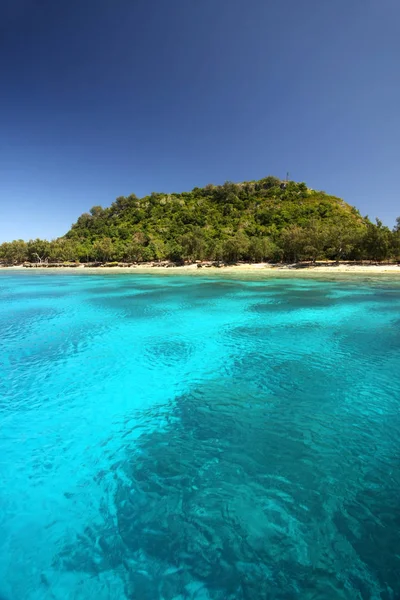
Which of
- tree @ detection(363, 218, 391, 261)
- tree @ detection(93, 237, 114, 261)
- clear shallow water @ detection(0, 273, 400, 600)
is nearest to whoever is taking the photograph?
clear shallow water @ detection(0, 273, 400, 600)

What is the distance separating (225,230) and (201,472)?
10666 centimetres

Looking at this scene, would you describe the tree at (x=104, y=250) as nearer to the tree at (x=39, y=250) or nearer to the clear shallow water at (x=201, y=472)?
the tree at (x=39, y=250)

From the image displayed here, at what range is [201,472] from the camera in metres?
6.33

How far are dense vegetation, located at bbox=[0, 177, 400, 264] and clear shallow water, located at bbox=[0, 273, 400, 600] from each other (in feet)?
177

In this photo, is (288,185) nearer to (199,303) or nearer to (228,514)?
(199,303)

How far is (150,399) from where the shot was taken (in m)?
10.1

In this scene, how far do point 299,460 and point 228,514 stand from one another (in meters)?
2.29

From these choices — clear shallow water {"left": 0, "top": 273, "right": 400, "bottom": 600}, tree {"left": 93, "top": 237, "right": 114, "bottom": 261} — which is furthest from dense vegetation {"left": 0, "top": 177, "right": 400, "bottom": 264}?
clear shallow water {"left": 0, "top": 273, "right": 400, "bottom": 600}

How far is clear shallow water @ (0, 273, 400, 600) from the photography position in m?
4.32

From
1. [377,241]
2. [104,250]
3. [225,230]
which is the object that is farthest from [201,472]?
[225,230]

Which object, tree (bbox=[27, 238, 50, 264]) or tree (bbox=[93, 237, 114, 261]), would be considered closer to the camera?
tree (bbox=[93, 237, 114, 261])

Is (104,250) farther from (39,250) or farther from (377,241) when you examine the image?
(377,241)

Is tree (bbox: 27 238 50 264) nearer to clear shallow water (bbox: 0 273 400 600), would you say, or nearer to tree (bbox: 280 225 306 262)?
tree (bbox: 280 225 306 262)

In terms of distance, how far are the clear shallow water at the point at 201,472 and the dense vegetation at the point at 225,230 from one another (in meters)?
53.8
